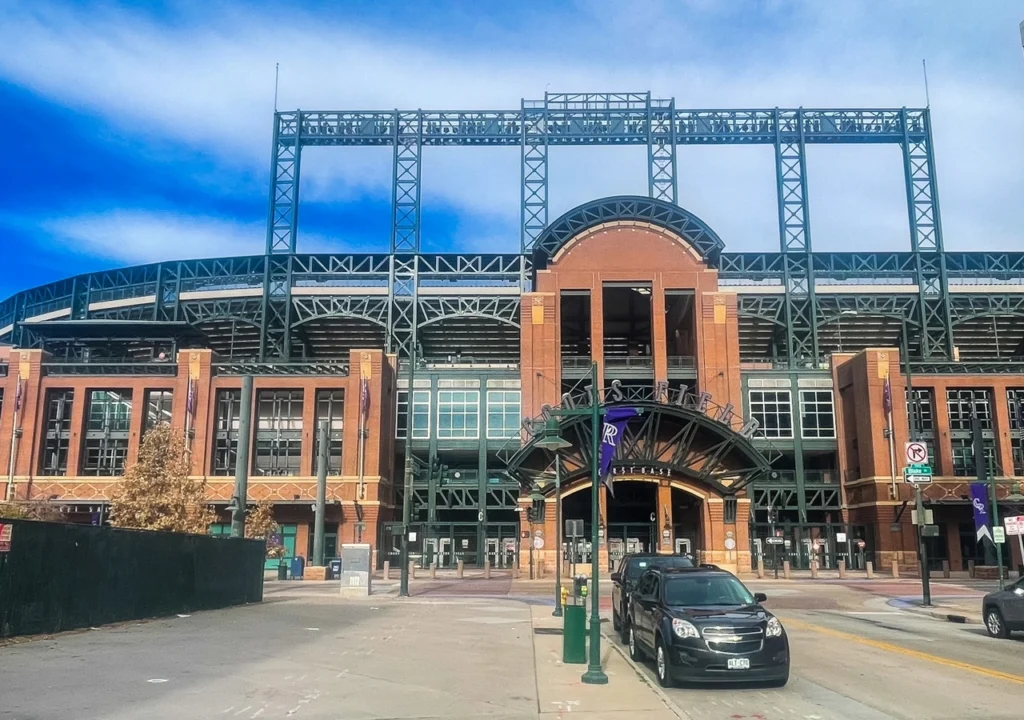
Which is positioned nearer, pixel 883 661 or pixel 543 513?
pixel 883 661

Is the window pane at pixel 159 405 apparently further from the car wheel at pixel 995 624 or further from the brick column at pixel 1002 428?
the brick column at pixel 1002 428

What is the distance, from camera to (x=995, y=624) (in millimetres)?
21266

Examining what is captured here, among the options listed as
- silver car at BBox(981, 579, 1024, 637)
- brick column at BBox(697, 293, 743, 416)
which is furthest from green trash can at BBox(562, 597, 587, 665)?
brick column at BBox(697, 293, 743, 416)

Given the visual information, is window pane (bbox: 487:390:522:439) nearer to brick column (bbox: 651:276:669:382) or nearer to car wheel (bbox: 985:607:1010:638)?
brick column (bbox: 651:276:669:382)

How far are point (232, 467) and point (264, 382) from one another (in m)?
5.59

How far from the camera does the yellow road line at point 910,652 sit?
14.6 metres

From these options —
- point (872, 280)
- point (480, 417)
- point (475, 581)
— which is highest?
point (872, 280)

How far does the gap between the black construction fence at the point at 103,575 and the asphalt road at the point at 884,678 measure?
38.1 feet

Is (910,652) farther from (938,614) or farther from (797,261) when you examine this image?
(797,261)

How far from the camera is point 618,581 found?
21.6 m

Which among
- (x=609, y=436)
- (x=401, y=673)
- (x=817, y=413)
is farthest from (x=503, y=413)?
(x=401, y=673)

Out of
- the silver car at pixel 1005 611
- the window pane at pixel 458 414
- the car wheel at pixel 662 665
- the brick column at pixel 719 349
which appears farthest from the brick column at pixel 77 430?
the silver car at pixel 1005 611

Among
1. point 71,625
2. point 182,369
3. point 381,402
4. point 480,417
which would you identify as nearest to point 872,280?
point 480,417

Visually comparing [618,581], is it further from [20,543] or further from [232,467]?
[232,467]
